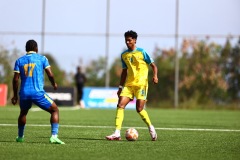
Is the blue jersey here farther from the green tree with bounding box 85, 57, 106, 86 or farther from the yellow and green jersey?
the green tree with bounding box 85, 57, 106, 86

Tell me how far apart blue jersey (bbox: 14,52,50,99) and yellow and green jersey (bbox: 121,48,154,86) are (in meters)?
2.21

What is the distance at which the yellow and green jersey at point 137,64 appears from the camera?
12.8m

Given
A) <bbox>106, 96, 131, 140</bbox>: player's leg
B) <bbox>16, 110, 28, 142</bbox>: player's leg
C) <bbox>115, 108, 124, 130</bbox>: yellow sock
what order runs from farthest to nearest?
<bbox>115, 108, 124, 130</bbox>: yellow sock < <bbox>106, 96, 131, 140</bbox>: player's leg < <bbox>16, 110, 28, 142</bbox>: player's leg

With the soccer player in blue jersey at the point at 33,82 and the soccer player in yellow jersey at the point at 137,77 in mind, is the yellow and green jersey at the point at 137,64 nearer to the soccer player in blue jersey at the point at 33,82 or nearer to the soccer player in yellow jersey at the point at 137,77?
the soccer player in yellow jersey at the point at 137,77

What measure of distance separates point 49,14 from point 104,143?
27841mm

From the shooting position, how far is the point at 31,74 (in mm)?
11055

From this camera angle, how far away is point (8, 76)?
37031mm

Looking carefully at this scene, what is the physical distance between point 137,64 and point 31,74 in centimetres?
260

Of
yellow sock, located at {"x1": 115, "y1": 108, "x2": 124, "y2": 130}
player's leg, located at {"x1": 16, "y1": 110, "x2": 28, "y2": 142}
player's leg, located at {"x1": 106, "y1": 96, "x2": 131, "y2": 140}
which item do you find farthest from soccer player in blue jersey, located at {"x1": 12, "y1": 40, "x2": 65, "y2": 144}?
yellow sock, located at {"x1": 115, "y1": 108, "x2": 124, "y2": 130}

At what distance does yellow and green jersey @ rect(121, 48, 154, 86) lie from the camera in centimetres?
1280

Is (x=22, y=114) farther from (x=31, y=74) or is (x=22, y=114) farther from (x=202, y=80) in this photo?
(x=202, y=80)

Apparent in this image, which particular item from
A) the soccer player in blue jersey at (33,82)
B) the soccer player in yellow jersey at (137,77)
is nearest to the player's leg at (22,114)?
the soccer player in blue jersey at (33,82)

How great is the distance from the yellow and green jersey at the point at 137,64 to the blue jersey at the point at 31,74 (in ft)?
7.26

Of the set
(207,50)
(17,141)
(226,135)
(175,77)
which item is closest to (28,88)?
(17,141)
